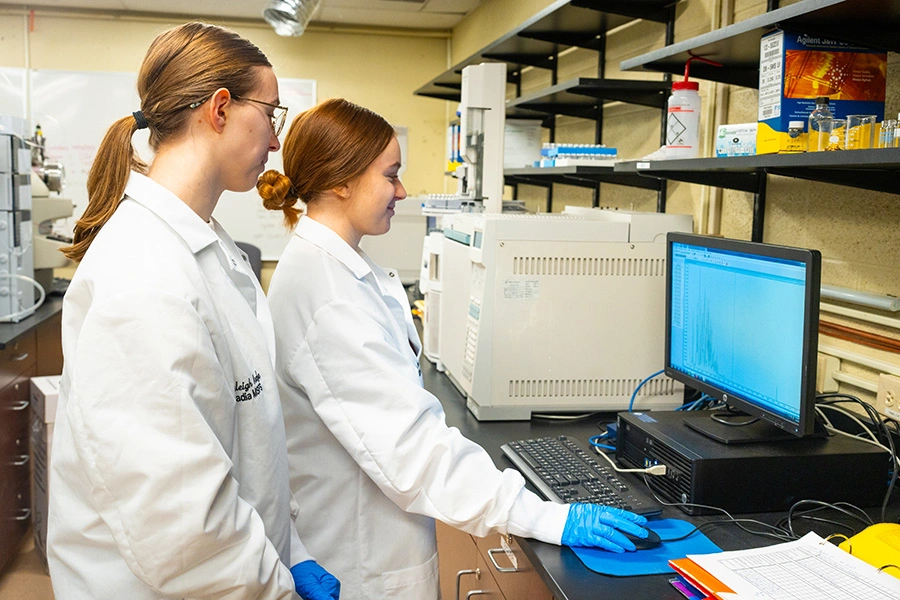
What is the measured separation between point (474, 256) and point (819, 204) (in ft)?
2.52

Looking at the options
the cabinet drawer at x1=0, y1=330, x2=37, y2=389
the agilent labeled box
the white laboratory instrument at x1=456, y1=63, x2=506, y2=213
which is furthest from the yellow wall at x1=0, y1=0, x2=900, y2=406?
the cabinet drawer at x1=0, y1=330, x2=37, y2=389

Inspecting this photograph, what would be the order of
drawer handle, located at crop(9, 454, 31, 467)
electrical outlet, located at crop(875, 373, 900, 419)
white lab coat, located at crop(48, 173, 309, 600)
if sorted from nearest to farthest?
white lab coat, located at crop(48, 173, 309, 600) < electrical outlet, located at crop(875, 373, 900, 419) < drawer handle, located at crop(9, 454, 31, 467)

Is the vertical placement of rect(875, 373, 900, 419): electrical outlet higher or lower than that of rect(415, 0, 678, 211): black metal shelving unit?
lower

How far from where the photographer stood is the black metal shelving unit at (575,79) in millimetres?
2404

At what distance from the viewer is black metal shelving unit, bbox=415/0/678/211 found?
94.7 inches

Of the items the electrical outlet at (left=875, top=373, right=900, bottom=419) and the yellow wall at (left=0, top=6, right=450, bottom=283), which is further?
the yellow wall at (left=0, top=6, right=450, bottom=283)

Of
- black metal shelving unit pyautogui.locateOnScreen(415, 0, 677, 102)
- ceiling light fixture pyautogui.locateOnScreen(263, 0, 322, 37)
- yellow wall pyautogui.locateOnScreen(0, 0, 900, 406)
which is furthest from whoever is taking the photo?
ceiling light fixture pyautogui.locateOnScreen(263, 0, 322, 37)

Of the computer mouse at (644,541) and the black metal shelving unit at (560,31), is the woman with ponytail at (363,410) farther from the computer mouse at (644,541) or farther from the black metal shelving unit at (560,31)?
the black metal shelving unit at (560,31)

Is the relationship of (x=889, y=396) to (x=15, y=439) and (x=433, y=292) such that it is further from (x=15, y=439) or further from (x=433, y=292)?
(x=15, y=439)

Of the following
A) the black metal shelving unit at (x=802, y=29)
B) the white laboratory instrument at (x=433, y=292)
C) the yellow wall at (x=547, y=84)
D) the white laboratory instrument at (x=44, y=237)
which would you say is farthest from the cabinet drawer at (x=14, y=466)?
the black metal shelving unit at (x=802, y=29)

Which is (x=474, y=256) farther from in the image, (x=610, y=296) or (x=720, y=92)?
(x=720, y=92)

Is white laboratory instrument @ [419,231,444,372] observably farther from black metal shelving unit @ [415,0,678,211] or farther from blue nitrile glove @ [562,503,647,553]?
blue nitrile glove @ [562,503,647,553]

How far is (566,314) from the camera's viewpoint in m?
1.83

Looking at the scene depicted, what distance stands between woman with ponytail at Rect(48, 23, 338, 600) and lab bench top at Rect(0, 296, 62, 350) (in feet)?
5.96
